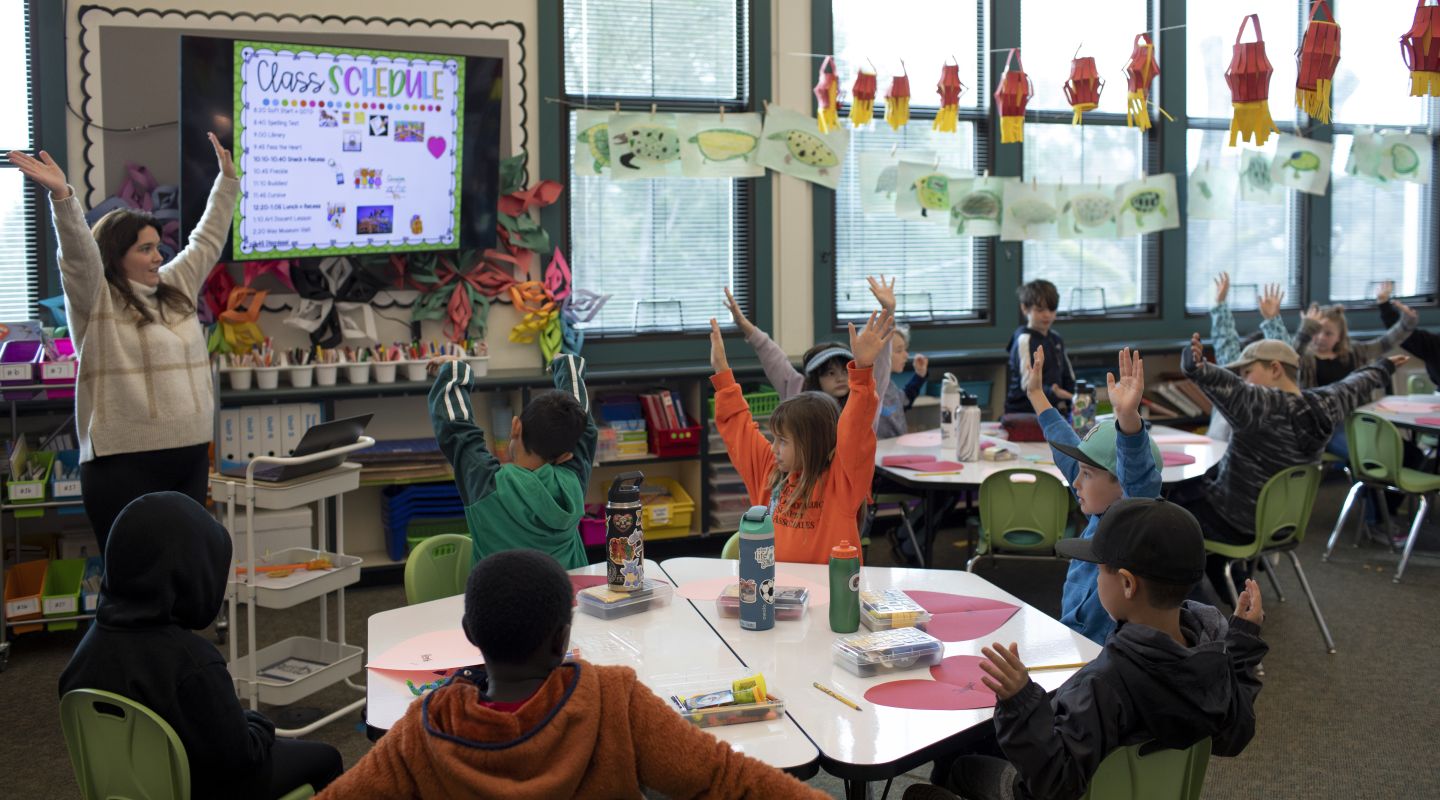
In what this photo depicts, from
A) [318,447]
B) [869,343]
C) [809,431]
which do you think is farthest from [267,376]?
[869,343]

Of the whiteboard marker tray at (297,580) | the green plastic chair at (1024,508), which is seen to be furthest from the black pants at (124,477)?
the green plastic chair at (1024,508)

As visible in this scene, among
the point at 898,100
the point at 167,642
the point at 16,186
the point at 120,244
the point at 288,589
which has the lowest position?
the point at 288,589

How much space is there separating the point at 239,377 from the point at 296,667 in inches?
66.1

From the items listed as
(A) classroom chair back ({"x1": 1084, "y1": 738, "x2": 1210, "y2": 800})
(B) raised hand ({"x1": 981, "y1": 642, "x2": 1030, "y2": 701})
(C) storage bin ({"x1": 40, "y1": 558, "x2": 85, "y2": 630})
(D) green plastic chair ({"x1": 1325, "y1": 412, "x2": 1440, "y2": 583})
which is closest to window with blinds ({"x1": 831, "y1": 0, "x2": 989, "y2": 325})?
(D) green plastic chair ({"x1": 1325, "y1": 412, "x2": 1440, "y2": 583})

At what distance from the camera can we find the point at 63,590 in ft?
15.0

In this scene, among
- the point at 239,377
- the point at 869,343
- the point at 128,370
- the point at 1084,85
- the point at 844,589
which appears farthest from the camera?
the point at 239,377

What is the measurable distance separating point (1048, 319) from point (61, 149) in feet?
14.6

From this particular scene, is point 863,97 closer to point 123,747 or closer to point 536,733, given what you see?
point 123,747

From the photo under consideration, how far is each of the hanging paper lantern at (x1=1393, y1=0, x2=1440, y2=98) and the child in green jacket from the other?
2.73 m

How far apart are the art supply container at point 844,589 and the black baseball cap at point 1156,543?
22.7 inches

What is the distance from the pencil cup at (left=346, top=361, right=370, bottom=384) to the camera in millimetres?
5211

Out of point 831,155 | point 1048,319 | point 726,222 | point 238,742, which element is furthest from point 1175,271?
point 238,742

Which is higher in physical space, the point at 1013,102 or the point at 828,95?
the point at 828,95

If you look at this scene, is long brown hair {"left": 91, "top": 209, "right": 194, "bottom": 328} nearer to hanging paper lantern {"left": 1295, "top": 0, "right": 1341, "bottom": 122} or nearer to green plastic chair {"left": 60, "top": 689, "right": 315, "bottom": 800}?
green plastic chair {"left": 60, "top": 689, "right": 315, "bottom": 800}
